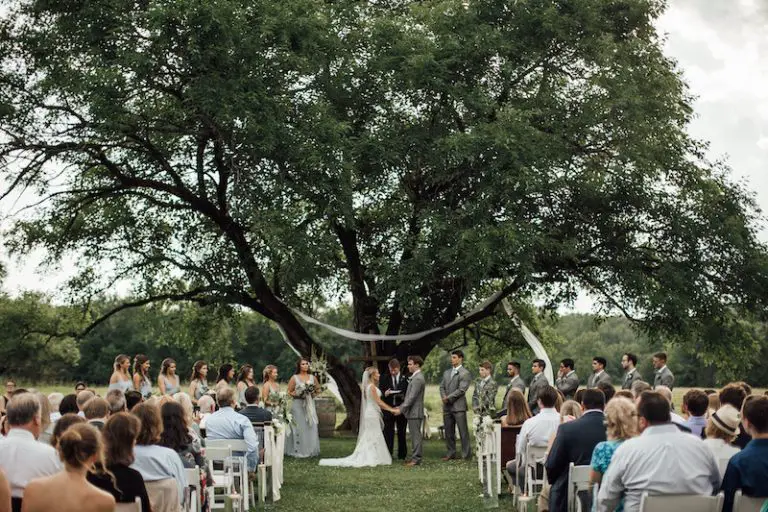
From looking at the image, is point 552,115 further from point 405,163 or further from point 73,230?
point 73,230

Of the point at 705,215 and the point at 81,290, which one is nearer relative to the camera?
the point at 705,215

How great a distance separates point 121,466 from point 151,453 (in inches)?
38.7

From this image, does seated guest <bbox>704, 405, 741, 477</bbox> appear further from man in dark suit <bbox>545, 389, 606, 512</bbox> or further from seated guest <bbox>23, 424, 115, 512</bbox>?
seated guest <bbox>23, 424, 115, 512</bbox>

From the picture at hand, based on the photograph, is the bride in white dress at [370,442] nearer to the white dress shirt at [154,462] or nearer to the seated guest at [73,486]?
the white dress shirt at [154,462]

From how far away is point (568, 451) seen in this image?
32.8 feet

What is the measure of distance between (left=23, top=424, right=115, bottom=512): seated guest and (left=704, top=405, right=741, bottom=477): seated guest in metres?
4.99

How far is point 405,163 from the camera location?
23.6 metres

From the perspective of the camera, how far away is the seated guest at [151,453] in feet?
27.2

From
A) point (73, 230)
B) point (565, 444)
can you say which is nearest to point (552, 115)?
point (73, 230)

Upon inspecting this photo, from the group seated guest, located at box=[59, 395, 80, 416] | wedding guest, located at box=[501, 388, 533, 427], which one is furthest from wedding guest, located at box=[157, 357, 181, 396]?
seated guest, located at box=[59, 395, 80, 416]

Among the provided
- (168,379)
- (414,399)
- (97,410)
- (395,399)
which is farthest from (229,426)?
(395,399)

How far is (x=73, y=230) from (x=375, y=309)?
23.3 ft

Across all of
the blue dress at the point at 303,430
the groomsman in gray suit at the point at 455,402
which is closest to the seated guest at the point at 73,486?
the groomsman in gray suit at the point at 455,402

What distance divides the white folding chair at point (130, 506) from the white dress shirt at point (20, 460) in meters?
0.70
